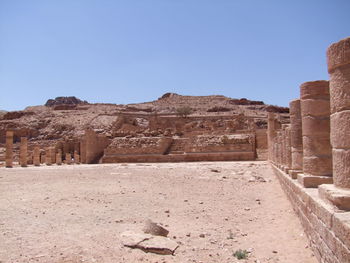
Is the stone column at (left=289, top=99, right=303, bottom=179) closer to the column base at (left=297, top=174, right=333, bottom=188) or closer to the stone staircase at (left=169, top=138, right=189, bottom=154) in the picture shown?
the column base at (left=297, top=174, right=333, bottom=188)

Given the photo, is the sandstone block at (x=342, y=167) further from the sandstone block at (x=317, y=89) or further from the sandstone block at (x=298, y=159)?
the sandstone block at (x=298, y=159)

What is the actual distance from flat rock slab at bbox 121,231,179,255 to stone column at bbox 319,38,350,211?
2424 mm

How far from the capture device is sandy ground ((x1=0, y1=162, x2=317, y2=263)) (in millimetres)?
4980

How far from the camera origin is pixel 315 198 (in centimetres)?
495

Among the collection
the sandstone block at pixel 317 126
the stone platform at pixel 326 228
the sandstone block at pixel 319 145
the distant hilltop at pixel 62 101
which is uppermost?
the distant hilltop at pixel 62 101

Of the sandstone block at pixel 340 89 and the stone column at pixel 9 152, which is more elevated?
the sandstone block at pixel 340 89

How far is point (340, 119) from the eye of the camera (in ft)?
13.8

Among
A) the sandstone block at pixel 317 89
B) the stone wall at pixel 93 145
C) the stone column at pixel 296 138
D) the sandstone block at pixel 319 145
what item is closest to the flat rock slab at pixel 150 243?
the sandstone block at pixel 319 145

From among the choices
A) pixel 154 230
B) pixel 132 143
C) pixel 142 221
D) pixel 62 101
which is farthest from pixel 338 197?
pixel 62 101

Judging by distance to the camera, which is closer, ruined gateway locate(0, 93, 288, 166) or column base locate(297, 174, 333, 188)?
column base locate(297, 174, 333, 188)

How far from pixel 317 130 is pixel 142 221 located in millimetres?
3972

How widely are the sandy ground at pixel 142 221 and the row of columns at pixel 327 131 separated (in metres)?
1.14

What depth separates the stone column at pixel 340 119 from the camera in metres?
4.06

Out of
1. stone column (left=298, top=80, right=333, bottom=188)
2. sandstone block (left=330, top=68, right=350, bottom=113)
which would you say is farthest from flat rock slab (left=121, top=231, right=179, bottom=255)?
sandstone block (left=330, top=68, right=350, bottom=113)
